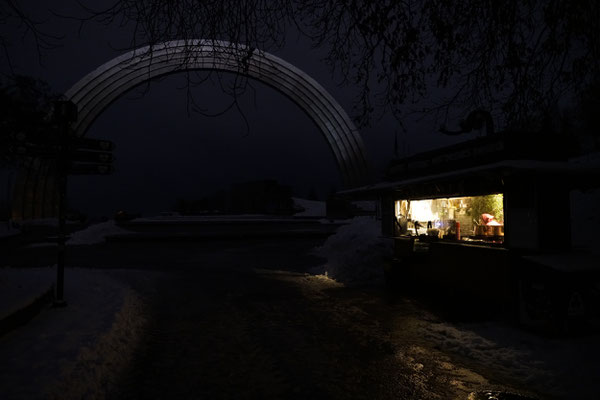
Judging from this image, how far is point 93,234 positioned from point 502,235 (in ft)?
74.5

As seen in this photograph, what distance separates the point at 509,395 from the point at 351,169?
37940 mm

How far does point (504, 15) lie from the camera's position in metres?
4.47

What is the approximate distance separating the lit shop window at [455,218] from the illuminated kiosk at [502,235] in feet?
0.09

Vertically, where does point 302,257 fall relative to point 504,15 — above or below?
below

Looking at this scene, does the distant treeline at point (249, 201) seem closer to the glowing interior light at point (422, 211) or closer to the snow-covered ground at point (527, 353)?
the glowing interior light at point (422, 211)

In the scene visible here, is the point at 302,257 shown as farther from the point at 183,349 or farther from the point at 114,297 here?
the point at 183,349

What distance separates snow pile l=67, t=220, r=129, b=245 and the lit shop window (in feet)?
59.2

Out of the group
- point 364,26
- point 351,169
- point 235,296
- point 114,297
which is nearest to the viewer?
point 364,26

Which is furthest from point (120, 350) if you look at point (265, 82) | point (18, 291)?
point (265, 82)

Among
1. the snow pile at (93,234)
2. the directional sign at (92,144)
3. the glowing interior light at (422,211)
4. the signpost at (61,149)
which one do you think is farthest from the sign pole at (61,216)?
the snow pile at (93,234)

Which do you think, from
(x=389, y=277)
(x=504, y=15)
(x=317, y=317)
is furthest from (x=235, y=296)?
(x=504, y=15)

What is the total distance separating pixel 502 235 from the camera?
825 cm

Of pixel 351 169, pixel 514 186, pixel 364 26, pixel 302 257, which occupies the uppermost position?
pixel 351 169

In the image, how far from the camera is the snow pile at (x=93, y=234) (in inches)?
831
